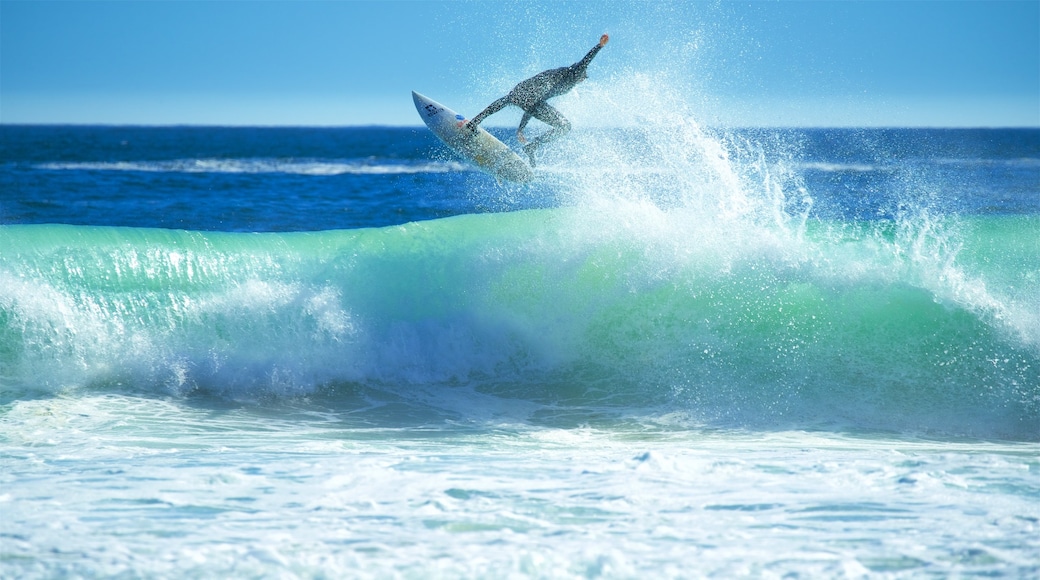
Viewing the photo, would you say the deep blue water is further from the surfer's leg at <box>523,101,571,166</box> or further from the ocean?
the ocean

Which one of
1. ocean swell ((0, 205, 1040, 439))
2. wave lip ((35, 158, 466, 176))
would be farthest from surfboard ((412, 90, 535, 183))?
wave lip ((35, 158, 466, 176))

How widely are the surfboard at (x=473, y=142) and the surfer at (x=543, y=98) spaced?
0.69 metres

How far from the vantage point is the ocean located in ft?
14.4

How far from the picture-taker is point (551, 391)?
311 inches

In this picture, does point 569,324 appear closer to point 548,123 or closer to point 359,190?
point 548,123

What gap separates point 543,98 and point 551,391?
3.51 metres

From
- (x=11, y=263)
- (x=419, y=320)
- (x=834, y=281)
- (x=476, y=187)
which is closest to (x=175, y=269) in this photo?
(x=11, y=263)

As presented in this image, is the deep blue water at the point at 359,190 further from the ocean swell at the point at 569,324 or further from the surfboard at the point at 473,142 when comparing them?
the ocean swell at the point at 569,324

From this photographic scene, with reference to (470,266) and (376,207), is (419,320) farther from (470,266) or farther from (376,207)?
(376,207)

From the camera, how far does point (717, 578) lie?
13.1 ft

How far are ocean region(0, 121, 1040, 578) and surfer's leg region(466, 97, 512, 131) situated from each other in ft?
3.84

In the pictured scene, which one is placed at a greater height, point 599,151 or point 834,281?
point 599,151

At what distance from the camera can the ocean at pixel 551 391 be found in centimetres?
438

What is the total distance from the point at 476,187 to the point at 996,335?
18805 mm
